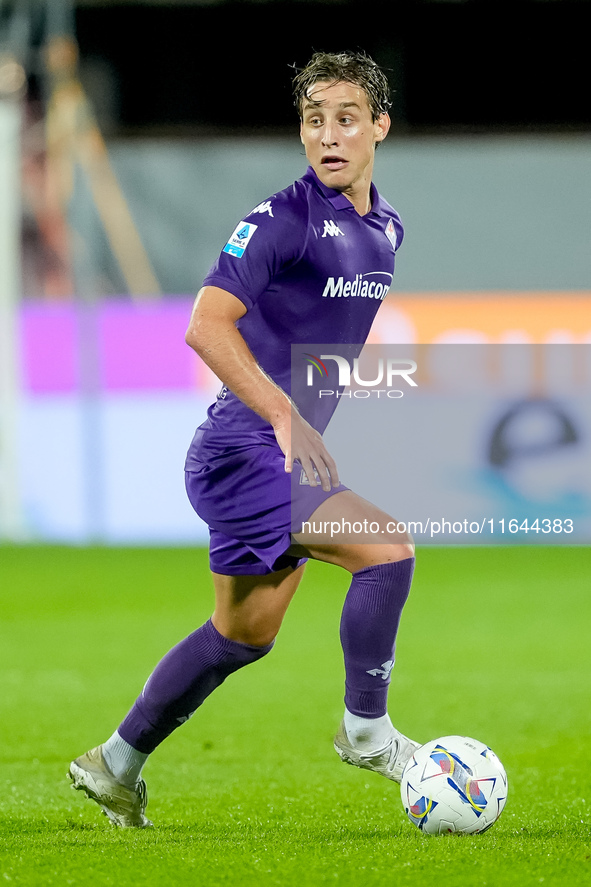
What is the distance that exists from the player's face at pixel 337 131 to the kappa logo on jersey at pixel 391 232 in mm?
198

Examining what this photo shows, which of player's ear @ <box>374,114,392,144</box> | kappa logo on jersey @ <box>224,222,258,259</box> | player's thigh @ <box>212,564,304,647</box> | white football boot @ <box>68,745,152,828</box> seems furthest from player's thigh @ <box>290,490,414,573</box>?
player's ear @ <box>374,114,392,144</box>

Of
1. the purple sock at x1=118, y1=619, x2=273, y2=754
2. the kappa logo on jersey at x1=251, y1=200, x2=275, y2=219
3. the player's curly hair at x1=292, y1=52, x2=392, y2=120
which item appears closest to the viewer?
the kappa logo on jersey at x1=251, y1=200, x2=275, y2=219

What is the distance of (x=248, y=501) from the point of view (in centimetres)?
324

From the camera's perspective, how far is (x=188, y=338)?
10.2 feet

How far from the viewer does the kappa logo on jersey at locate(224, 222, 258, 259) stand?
3109 millimetres

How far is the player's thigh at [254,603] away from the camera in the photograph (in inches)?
133

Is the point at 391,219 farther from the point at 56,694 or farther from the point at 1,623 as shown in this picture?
the point at 1,623

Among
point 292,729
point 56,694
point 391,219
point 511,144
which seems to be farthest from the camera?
point 511,144

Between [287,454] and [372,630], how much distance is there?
0.51 metres

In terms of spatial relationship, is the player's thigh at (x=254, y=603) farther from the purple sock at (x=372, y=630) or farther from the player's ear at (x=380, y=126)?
the player's ear at (x=380, y=126)

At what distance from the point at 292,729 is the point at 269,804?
1.35 metres

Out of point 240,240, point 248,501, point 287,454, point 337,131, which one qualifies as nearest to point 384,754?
point 248,501

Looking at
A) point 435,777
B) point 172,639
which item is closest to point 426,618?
point 172,639

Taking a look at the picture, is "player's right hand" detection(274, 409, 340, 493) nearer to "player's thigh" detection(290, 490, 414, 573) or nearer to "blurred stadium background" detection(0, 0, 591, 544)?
"player's thigh" detection(290, 490, 414, 573)
